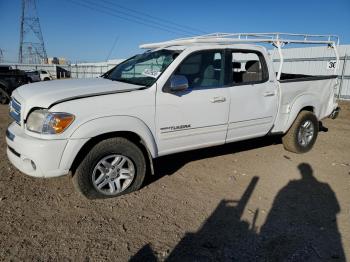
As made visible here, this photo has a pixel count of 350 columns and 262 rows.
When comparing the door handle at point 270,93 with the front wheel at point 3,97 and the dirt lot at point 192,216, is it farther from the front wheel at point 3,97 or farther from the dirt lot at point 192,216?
the front wheel at point 3,97

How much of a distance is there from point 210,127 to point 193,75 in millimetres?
758

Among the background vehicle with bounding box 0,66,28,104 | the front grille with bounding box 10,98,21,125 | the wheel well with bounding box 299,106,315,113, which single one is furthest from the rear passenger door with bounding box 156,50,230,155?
the background vehicle with bounding box 0,66,28,104

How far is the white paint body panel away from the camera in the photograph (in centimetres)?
354

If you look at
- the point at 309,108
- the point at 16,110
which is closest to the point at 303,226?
the point at 309,108

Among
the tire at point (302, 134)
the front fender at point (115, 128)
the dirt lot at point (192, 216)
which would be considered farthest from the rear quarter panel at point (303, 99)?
the front fender at point (115, 128)

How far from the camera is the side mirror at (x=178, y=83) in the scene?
4051 millimetres

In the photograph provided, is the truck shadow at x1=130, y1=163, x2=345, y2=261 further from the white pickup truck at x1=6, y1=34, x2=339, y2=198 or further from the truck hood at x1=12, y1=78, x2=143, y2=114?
the truck hood at x1=12, y1=78, x2=143, y2=114

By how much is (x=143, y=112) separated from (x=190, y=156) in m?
2.07

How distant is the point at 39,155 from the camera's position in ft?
11.3

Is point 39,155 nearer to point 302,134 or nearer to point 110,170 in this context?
point 110,170

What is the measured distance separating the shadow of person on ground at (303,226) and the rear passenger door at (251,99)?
102cm

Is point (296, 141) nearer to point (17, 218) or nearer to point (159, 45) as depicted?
point (159, 45)

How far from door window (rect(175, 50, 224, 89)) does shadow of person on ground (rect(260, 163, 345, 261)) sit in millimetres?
1796

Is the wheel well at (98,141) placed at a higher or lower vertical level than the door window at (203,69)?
lower
